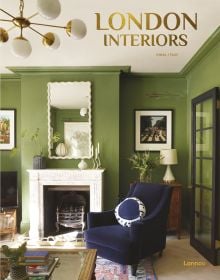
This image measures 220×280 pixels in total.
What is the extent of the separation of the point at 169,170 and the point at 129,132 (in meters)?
0.91

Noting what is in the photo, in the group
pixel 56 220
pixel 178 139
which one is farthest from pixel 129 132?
pixel 56 220

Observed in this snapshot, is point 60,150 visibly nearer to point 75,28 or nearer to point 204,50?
point 204,50

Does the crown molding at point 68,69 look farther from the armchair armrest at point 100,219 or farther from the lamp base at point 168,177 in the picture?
the armchair armrest at point 100,219

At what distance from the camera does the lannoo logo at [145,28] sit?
2.57 metres

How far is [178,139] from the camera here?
4.70m

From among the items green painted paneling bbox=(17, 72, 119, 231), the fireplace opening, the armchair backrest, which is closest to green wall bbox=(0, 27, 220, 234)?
green painted paneling bbox=(17, 72, 119, 231)

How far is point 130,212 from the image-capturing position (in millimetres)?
3174

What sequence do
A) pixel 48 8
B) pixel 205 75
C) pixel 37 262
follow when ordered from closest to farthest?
pixel 48 8, pixel 37 262, pixel 205 75

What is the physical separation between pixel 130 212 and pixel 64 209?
1.58 metres

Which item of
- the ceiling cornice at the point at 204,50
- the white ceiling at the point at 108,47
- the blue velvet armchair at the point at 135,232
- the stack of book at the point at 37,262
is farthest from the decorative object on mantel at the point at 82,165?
the stack of book at the point at 37,262

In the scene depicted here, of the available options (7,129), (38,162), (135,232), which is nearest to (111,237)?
(135,232)

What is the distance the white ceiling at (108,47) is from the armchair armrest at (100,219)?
1.98 meters

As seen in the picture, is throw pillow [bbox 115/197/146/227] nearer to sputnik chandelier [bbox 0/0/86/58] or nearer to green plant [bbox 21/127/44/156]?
green plant [bbox 21/127/44/156]

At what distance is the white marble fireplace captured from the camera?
4133 millimetres
